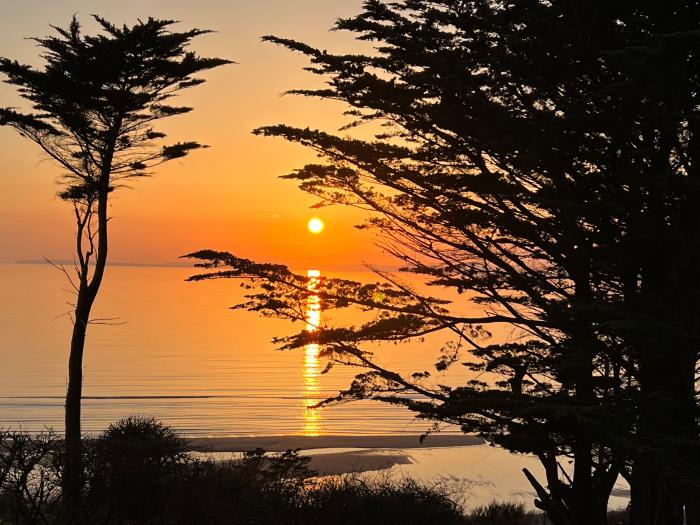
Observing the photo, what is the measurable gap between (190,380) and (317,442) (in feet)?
54.7

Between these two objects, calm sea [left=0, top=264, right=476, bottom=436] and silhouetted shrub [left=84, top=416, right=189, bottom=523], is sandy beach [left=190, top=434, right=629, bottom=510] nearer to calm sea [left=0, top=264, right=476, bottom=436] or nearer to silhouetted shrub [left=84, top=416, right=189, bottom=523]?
calm sea [left=0, top=264, right=476, bottom=436]

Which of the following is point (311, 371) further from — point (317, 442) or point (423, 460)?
point (423, 460)

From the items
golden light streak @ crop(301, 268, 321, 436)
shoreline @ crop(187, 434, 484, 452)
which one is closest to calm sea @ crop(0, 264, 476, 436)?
golden light streak @ crop(301, 268, 321, 436)

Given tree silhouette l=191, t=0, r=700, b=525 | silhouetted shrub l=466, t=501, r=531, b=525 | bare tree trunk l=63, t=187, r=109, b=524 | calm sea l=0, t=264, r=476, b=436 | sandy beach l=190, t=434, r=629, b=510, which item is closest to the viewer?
tree silhouette l=191, t=0, r=700, b=525

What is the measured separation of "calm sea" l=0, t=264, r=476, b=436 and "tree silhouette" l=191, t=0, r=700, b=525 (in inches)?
305

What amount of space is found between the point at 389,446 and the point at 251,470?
16.7m

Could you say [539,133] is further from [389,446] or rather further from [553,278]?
[389,446]

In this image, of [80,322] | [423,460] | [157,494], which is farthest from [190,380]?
[157,494]

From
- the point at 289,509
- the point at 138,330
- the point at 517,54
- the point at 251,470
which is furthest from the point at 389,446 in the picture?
the point at 138,330

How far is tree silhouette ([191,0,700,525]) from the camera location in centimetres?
902

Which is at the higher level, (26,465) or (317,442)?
(26,465)

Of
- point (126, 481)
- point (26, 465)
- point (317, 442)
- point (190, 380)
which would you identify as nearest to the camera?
point (26, 465)

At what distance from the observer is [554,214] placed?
10.3 metres

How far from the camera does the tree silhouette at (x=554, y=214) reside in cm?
902
